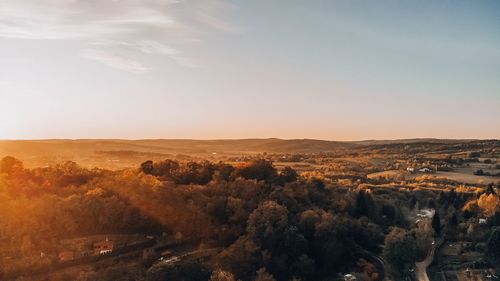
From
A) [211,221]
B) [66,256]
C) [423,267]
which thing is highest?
[211,221]

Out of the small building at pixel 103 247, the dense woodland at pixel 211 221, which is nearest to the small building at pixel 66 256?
the dense woodland at pixel 211 221

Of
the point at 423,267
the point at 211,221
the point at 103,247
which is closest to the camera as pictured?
the point at 103,247

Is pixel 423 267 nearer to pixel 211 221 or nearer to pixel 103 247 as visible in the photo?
pixel 211 221

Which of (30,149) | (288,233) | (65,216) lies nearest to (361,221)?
(288,233)

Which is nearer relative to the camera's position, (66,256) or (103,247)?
(66,256)

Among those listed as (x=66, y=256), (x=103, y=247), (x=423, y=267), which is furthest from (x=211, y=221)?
(x=423, y=267)

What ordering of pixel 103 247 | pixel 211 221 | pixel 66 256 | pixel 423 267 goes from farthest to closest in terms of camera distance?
pixel 423 267 < pixel 211 221 < pixel 103 247 < pixel 66 256

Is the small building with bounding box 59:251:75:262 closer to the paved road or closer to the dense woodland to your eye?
the dense woodland
